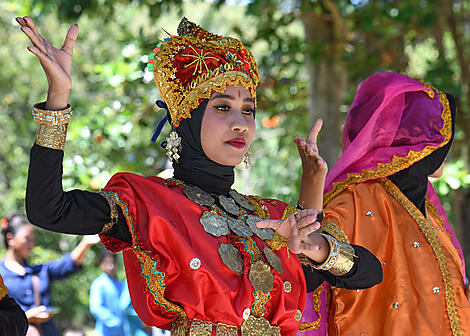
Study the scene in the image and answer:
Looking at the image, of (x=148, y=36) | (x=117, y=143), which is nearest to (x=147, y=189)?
(x=148, y=36)

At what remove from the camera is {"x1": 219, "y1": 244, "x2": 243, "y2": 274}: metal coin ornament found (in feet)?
7.34

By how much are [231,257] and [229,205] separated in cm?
24

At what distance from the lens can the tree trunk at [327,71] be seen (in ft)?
19.2

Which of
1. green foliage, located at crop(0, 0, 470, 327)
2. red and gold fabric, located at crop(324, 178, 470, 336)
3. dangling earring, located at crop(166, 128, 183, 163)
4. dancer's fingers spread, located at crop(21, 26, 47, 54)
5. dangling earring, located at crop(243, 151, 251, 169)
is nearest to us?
dancer's fingers spread, located at crop(21, 26, 47, 54)

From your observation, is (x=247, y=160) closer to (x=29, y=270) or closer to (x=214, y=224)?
(x=214, y=224)

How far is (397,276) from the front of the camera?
2889 mm

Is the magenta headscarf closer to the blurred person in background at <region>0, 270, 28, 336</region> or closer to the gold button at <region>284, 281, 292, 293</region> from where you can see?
the gold button at <region>284, 281, 292, 293</region>

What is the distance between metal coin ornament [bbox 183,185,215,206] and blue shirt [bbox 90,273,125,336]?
4869 mm

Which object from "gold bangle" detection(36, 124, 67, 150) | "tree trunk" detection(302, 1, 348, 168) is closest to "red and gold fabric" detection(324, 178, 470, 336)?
"gold bangle" detection(36, 124, 67, 150)

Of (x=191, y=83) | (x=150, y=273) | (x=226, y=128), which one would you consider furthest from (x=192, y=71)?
(x=150, y=273)

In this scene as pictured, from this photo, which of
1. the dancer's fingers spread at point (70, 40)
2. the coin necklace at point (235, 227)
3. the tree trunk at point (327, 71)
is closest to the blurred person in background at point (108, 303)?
the tree trunk at point (327, 71)

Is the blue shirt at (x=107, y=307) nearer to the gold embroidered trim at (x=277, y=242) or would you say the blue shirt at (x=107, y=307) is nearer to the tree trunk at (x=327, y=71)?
the tree trunk at (x=327, y=71)

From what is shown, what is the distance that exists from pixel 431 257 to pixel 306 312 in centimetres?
62

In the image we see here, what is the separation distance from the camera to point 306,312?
2830mm
